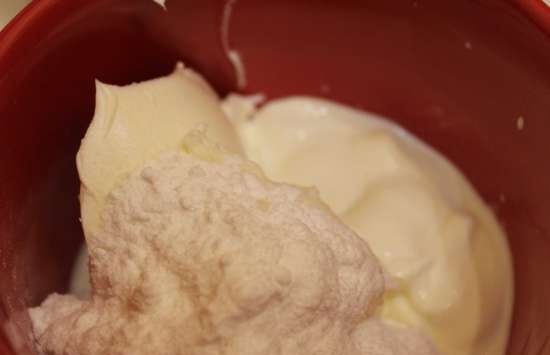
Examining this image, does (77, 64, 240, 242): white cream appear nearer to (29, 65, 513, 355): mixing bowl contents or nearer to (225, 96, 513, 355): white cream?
(29, 65, 513, 355): mixing bowl contents

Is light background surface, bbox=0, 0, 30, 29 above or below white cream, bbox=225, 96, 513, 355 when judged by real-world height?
below

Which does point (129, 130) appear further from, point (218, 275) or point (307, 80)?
point (307, 80)

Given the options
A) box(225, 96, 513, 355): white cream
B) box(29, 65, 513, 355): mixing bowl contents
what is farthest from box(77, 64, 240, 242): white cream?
box(225, 96, 513, 355): white cream

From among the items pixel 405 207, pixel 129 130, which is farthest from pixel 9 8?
pixel 405 207

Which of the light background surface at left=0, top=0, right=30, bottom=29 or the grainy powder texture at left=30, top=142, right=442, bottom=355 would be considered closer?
the grainy powder texture at left=30, top=142, right=442, bottom=355

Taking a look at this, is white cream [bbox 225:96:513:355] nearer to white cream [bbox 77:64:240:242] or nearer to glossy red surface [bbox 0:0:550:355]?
glossy red surface [bbox 0:0:550:355]

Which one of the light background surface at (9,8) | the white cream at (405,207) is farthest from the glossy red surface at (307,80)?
the light background surface at (9,8)

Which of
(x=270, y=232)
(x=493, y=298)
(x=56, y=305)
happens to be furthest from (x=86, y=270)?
(x=493, y=298)

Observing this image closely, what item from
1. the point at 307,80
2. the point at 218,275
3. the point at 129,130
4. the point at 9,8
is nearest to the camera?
the point at 218,275
